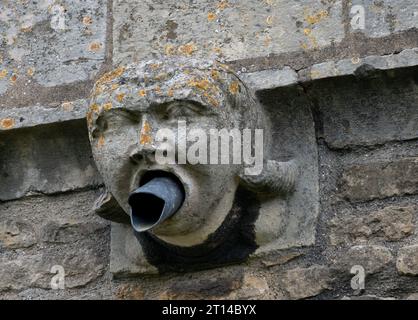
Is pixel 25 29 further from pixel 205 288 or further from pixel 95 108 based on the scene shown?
pixel 205 288

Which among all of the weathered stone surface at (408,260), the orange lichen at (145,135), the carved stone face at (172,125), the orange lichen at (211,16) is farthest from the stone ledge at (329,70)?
the weathered stone surface at (408,260)

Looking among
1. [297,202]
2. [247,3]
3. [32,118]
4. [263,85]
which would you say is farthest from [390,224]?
[32,118]

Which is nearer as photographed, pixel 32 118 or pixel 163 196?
pixel 163 196

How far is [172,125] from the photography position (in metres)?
3.14

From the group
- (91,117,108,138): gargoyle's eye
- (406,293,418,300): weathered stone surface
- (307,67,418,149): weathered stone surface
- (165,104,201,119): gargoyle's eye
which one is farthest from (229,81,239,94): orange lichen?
(406,293,418,300): weathered stone surface

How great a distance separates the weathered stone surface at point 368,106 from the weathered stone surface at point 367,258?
28 cm

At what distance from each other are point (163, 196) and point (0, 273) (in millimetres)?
707

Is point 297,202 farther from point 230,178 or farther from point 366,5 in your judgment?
point 366,5

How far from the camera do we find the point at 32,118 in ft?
11.4

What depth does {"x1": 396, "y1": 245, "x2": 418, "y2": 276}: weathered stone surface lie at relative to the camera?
10.3 ft

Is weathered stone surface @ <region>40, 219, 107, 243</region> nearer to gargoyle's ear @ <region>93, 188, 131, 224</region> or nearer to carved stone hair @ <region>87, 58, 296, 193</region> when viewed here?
gargoyle's ear @ <region>93, 188, 131, 224</region>

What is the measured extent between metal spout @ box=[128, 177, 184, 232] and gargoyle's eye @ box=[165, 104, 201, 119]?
0.49 feet

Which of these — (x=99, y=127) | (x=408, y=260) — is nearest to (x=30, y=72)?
(x=99, y=127)

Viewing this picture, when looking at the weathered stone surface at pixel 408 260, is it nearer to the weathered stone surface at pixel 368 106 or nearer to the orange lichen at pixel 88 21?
the weathered stone surface at pixel 368 106
